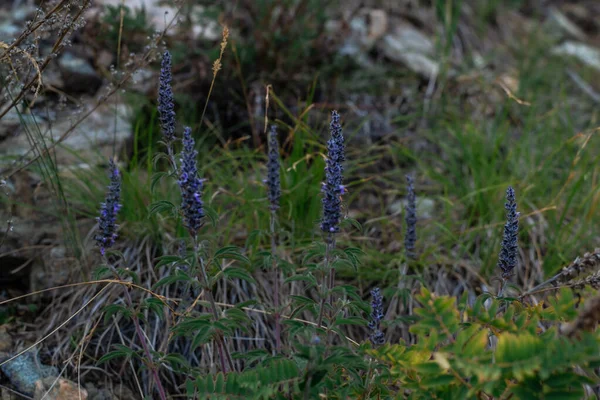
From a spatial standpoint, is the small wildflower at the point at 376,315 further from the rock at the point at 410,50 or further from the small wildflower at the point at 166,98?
the rock at the point at 410,50

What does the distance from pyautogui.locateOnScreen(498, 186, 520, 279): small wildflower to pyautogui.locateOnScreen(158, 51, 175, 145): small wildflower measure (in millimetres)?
1224

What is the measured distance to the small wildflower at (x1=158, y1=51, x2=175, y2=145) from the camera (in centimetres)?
212

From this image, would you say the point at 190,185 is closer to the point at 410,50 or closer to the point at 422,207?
the point at 422,207

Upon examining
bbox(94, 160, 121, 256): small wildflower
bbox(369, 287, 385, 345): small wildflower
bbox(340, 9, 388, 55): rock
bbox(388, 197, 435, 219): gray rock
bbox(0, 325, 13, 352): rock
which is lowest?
bbox(0, 325, 13, 352): rock

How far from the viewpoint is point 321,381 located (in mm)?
1919

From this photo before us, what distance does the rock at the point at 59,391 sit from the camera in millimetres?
2373

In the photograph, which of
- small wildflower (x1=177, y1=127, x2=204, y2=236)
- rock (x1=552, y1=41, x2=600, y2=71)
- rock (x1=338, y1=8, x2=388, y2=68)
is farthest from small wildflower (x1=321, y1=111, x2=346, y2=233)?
rock (x1=552, y1=41, x2=600, y2=71)

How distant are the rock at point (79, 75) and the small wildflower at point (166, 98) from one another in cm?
252

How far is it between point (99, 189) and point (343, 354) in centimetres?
202

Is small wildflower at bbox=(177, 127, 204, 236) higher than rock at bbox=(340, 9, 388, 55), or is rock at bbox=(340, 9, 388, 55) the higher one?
rock at bbox=(340, 9, 388, 55)

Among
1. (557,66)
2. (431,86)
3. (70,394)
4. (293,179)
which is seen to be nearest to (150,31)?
(293,179)

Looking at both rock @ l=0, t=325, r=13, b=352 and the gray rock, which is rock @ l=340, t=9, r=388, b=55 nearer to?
the gray rock

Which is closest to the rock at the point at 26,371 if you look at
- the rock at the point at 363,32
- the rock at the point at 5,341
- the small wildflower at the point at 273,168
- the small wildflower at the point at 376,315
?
the rock at the point at 5,341

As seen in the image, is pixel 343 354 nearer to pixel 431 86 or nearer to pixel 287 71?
pixel 287 71
